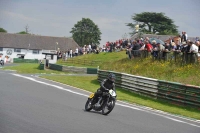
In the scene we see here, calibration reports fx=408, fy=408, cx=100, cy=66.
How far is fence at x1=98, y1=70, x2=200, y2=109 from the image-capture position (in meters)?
19.0

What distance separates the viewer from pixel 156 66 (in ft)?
85.5

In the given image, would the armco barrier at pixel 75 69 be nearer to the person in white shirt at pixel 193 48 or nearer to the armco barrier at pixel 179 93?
the person in white shirt at pixel 193 48

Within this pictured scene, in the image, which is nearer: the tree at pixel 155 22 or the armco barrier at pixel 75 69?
the armco barrier at pixel 75 69

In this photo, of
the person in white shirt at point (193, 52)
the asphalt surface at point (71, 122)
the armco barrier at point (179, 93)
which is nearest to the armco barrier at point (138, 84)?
the armco barrier at point (179, 93)

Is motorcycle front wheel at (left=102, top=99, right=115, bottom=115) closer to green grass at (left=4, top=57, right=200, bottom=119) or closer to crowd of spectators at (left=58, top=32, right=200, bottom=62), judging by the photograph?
green grass at (left=4, top=57, right=200, bottom=119)

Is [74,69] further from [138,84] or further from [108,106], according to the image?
[108,106]

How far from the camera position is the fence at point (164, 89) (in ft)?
62.2

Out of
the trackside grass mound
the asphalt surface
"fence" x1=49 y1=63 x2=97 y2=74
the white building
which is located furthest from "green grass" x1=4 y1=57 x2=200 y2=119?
the white building

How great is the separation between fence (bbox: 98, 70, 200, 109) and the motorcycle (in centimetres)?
548

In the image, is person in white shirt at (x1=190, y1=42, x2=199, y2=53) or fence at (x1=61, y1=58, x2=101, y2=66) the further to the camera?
fence at (x1=61, y1=58, x2=101, y2=66)

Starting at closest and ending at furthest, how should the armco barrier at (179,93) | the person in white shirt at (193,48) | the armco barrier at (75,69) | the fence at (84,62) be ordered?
the armco barrier at (179,93)
the person in white shirt at (193,48)
the armco barrier at (75,69)
the fence at (84,62)

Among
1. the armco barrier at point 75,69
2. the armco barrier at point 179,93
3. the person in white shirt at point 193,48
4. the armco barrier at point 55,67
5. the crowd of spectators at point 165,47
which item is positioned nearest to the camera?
the armco barrier at point 179,93

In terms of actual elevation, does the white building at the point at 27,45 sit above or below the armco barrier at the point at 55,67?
above

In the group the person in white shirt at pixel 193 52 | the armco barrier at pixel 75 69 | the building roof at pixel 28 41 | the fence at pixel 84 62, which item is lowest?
the armco barrier at pixel 75 69
